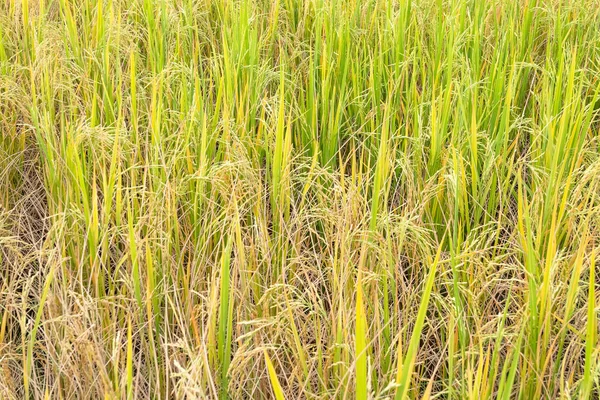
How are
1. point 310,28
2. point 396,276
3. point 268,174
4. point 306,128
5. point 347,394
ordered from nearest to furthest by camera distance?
point 347,394
point 396,276
point 268,174
point 306,128
point 310,28

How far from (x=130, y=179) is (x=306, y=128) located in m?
0.45

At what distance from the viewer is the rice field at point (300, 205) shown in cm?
116

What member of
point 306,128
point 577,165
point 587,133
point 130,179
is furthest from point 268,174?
point 587,133

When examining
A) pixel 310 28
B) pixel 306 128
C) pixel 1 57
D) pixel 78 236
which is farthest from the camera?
pixel 310 28

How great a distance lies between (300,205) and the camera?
145 cm

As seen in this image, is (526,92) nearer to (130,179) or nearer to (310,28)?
(310,28)

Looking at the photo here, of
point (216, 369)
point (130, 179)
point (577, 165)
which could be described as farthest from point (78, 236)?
point (577, 165)

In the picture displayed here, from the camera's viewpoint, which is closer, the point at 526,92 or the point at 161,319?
the point at 161,319

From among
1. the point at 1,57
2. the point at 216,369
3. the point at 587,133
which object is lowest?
the point at 216,369

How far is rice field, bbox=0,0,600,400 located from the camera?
1.16 metres

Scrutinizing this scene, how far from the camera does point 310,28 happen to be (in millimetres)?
2221

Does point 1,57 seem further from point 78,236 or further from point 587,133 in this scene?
point 587,133

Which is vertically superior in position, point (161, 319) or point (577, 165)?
point (577, 165)

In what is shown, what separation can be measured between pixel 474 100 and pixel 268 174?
0.52 m
